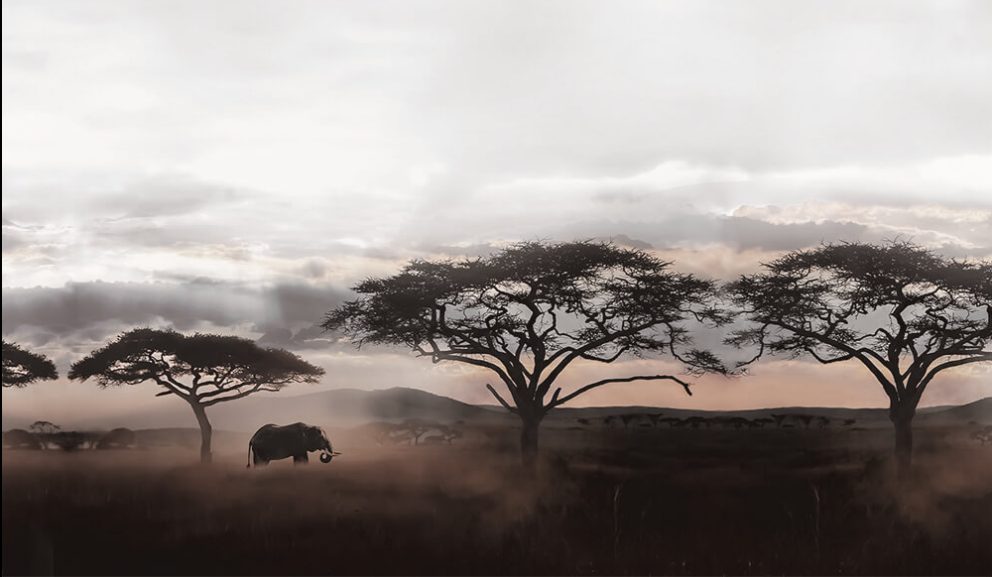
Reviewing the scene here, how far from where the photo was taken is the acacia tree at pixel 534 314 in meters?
11.0

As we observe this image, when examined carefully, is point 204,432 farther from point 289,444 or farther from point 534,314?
point 534,314

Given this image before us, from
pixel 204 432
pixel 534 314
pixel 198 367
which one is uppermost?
pixel 534 314

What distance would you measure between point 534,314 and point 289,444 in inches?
116

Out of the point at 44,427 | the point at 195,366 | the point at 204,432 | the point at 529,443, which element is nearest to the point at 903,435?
the point at 529,443

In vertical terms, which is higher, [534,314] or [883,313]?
[534,314]

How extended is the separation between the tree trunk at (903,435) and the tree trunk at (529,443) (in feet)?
12.1

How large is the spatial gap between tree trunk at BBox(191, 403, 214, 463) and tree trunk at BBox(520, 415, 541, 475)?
11.1 ft

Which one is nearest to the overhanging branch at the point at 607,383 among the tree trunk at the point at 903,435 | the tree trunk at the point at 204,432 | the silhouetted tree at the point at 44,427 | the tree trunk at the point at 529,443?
the tree trunk at the point at 529,443

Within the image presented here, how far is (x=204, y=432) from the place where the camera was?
11.5m

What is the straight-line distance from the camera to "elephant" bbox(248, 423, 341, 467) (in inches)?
433

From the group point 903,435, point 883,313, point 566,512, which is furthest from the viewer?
point 883,313

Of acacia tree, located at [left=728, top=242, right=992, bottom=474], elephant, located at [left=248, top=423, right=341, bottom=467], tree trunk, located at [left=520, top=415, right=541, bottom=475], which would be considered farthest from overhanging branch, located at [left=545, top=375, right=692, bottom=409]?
elephant, located at [left=248, top=423, right=341, bottom=467]

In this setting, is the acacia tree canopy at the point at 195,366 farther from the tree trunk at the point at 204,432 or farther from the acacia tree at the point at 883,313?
the acacia tree at the point at 883,313

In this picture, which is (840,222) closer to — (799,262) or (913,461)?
(799,262)
